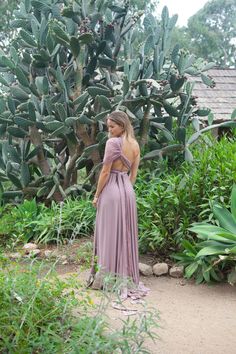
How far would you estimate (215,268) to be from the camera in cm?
560

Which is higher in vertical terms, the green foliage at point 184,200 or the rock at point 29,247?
the green foliage at point 184,200

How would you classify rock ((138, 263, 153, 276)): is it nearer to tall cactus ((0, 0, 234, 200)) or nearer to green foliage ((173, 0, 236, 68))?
tall cactus ((0, 0, 234, 200))

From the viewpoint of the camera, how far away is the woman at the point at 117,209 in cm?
507

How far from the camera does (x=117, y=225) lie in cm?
512

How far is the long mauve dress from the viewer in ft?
16.8

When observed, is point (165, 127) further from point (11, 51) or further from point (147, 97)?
point (11, 51)

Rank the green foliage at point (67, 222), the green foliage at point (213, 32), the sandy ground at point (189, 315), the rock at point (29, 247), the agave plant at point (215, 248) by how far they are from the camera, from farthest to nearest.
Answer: the green foliage at point (213, 32), the green foliage at point (67, 222), the rock at point (29, 247), the agave plant at point (215, 248), the sandy ground at point (189, 315)

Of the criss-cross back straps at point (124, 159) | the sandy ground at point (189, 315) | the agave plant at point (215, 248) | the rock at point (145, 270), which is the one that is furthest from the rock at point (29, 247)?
the criss-cross back straps at point (124, 159)

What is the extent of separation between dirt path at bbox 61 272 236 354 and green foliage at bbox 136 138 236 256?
21.6 inches

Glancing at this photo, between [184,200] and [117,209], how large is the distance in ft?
4.30

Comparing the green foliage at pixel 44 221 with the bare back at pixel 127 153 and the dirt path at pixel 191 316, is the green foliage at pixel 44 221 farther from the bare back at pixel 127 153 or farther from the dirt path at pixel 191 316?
the bare back at pixel 127 153

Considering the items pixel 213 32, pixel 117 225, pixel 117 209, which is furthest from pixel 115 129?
pixel 213 32

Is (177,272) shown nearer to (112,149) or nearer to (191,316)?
(191,316)

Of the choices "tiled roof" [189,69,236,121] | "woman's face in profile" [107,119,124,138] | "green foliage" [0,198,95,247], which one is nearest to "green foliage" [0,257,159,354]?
"woman's face in profile" [107,119,124,138]
